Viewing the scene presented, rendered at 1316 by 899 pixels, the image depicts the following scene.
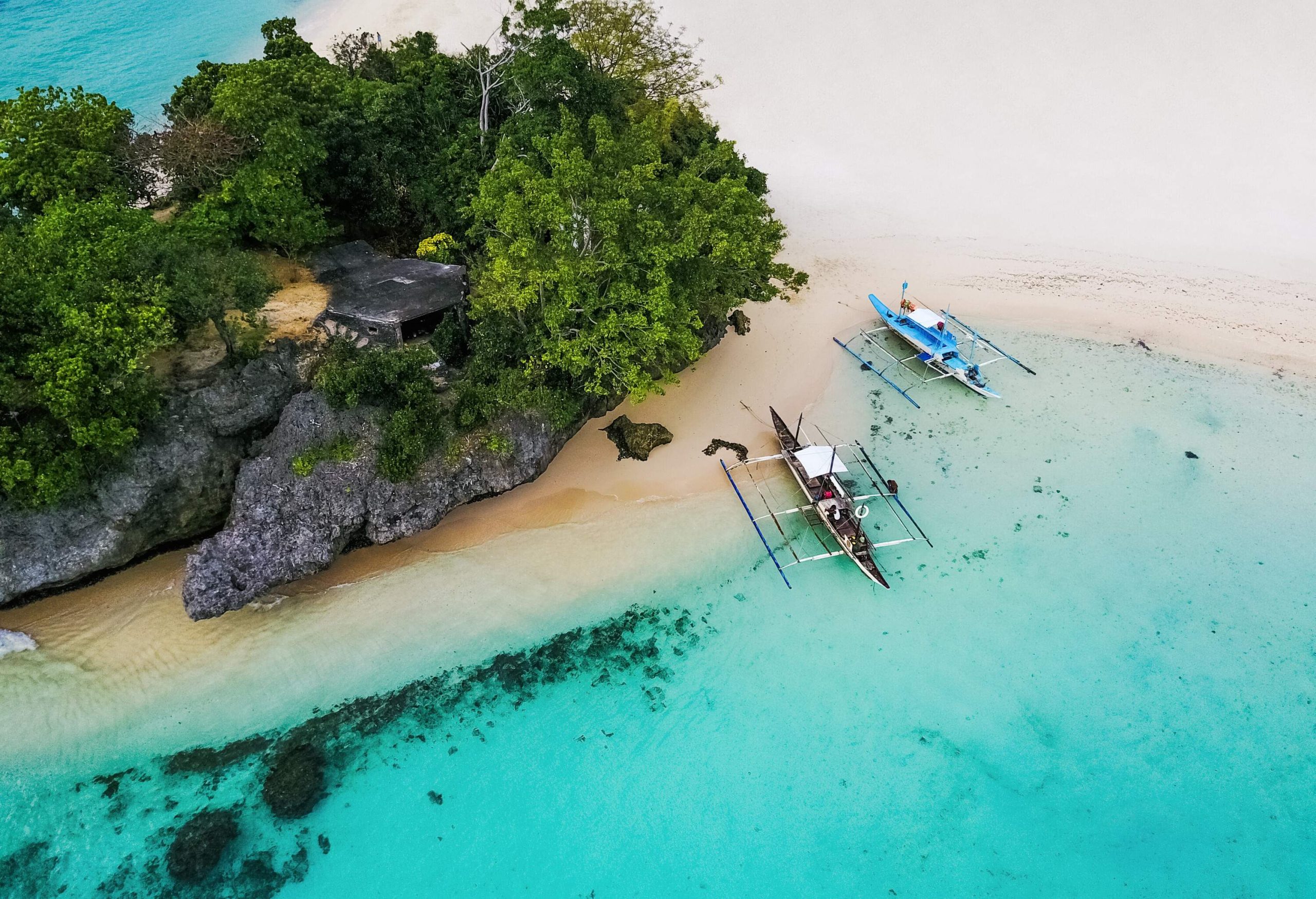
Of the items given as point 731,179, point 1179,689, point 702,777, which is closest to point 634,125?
point 731,179

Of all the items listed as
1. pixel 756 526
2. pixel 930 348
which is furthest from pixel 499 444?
pixel 930 348

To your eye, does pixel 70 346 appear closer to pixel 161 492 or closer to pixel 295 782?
pixel 161 492

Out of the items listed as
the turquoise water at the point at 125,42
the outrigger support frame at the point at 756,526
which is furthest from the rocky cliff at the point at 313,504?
the turquoise water at the point at 125,42

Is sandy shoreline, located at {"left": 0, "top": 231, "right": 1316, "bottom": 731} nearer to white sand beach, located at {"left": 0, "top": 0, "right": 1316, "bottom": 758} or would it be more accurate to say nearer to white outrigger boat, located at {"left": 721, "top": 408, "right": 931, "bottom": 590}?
white sand beach, located at {"left": 0, "top": 0, "right": 1316, "bottom": 758}

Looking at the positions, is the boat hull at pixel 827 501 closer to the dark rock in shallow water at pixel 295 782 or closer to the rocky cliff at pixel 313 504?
the rocky cliff at pixel 313 504

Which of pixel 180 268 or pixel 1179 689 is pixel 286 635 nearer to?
pixel 180 268
